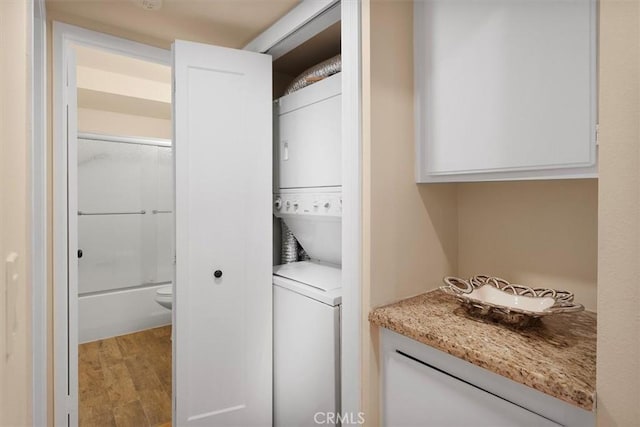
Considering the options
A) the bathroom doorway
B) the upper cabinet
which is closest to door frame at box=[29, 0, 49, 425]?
the bathroom doorway

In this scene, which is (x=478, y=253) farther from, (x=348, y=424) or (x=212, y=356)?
(x=212, y=356)

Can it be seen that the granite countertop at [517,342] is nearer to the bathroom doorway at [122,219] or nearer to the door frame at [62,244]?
the door frame at [62,244]

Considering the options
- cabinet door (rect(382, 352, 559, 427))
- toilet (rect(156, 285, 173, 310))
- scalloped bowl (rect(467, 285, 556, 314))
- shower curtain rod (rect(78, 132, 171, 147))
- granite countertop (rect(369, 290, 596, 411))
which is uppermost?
shower curtain rod (rect(78, 132, 171, 147))

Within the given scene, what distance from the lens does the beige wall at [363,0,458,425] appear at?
141cm

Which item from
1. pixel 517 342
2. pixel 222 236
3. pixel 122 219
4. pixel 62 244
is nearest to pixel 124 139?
pixel 122 219

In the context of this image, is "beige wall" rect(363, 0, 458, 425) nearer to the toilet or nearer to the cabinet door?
the cabinet door

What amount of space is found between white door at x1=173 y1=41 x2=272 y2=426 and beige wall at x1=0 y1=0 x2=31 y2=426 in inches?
32.8

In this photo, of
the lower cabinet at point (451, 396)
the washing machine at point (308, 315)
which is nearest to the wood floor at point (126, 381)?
the washing machine at point (308, 315)

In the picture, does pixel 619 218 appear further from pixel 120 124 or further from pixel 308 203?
pixel 120 124

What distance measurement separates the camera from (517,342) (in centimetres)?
111

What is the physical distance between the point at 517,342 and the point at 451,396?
0.28m

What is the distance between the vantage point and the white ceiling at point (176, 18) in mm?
1773

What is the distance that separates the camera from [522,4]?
120 cm

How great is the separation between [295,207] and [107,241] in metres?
2.50
